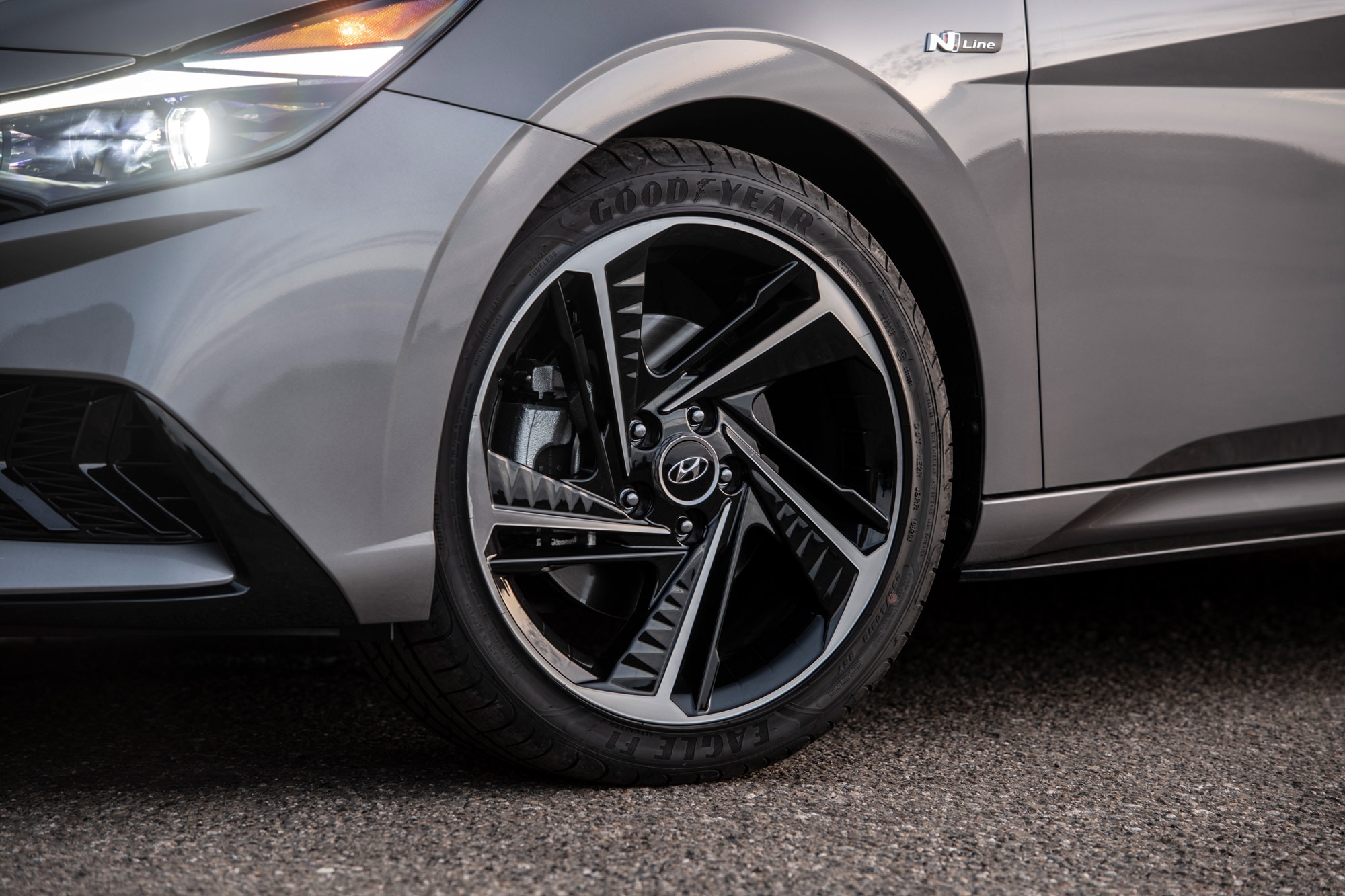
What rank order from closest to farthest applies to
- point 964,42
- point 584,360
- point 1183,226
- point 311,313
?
point 311,313 < point 584,360 < point 964,42 < point 1183,226

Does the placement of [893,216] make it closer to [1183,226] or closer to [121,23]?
[1183,226]

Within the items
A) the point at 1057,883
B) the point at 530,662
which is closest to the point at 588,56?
the point at 530,662

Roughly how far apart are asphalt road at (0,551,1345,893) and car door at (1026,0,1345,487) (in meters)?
0.47

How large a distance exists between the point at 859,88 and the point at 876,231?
266 millimetres

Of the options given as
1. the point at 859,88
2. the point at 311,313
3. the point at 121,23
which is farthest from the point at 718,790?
the point at 121,23

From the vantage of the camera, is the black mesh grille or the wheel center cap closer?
the black mesh grille

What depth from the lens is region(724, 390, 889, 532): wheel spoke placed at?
177cm

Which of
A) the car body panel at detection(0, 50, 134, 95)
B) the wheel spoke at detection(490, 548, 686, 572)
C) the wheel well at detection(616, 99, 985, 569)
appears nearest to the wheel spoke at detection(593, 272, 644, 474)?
the wheel spoke at detection(490, 548, 686, 572)

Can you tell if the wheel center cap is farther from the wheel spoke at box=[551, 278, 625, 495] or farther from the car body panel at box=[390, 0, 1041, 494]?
the car body panel at box=[390, 0, 1041, 494]

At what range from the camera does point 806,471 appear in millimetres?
1813

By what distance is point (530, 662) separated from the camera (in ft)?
5.36

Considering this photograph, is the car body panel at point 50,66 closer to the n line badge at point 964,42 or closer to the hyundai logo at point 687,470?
the hyundai logo at point 687,470

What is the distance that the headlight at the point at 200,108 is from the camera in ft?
4.67

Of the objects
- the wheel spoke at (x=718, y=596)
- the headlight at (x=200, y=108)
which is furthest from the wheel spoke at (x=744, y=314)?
the headlight at (x=200, y=108)
